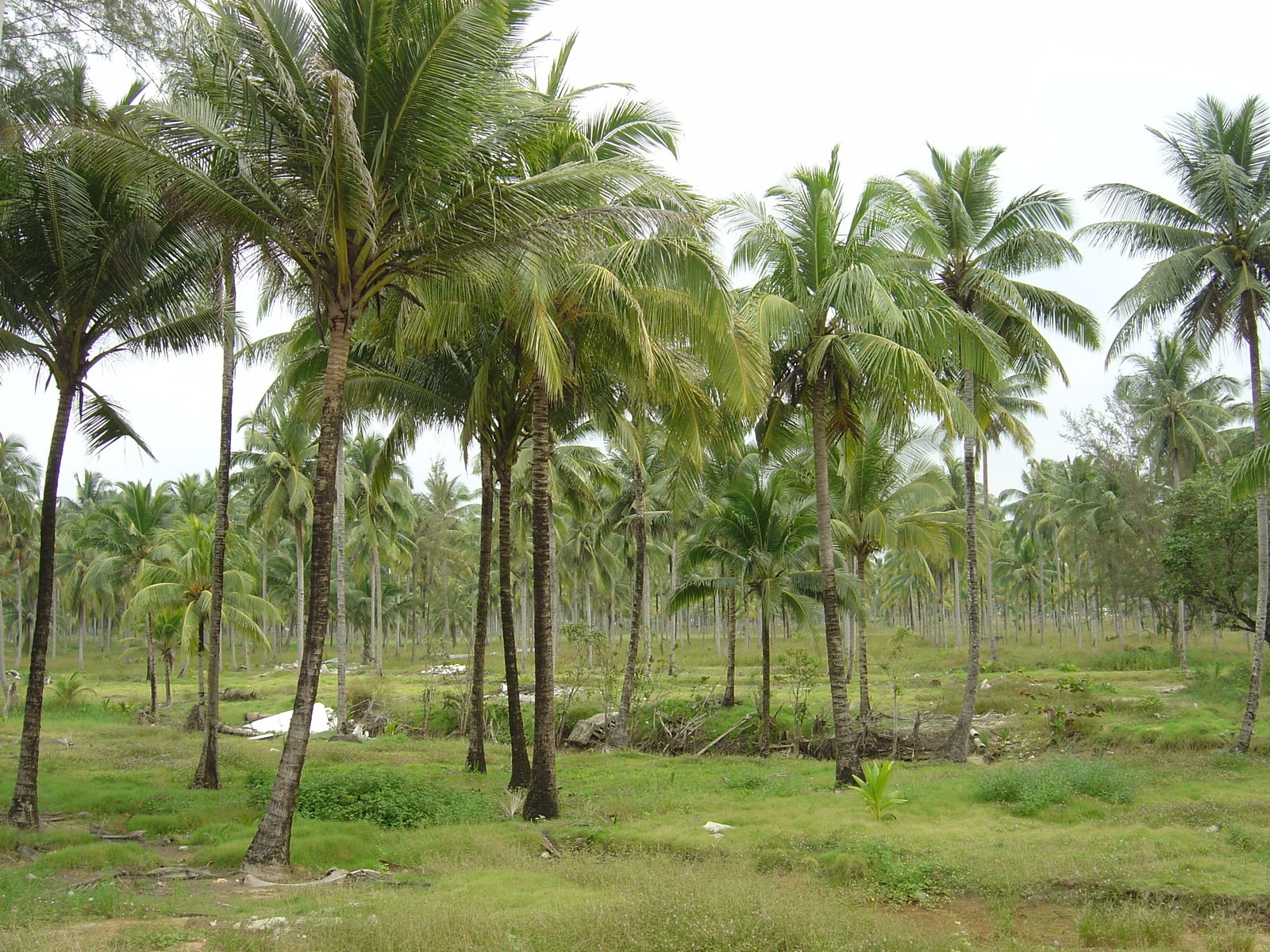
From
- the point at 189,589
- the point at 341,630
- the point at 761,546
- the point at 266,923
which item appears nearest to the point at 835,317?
the point at 761,546

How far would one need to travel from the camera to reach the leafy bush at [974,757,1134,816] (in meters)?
12.3

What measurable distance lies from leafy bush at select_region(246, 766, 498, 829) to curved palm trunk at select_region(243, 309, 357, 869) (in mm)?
2727

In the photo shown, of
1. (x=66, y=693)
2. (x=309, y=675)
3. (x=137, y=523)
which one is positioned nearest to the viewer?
(x=309, y=675)

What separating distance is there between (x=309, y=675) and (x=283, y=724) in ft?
56.2

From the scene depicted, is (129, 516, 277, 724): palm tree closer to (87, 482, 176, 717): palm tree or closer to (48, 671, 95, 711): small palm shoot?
(87, 482, 176, 717): palm tree

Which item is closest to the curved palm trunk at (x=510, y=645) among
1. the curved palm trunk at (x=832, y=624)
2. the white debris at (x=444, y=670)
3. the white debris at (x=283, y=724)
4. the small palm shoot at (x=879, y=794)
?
the curved palm trunk at (x=832, y=624)

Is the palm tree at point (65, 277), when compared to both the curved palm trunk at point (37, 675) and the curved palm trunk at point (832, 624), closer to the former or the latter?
the curved palm trunk at point (37, 675)

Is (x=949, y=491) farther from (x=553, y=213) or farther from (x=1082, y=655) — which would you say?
(x=1082, y=655)

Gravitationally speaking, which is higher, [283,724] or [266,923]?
[266,923]

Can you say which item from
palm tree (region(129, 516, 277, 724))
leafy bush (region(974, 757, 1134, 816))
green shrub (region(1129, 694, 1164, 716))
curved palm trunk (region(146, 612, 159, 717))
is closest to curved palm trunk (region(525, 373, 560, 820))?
leafy bush (region(974, 757, 1134, 816))

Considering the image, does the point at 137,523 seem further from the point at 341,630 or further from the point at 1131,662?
the point at 1131,662

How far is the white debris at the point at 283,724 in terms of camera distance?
2398 centimetres

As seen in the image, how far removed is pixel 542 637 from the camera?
12.7 m

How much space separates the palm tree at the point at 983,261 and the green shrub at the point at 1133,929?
984 centimetres
